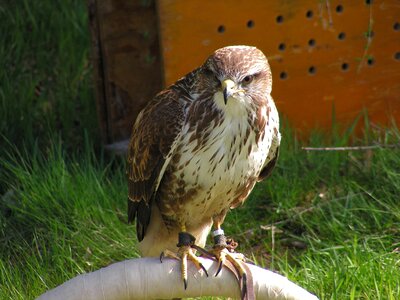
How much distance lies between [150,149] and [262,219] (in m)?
1.27

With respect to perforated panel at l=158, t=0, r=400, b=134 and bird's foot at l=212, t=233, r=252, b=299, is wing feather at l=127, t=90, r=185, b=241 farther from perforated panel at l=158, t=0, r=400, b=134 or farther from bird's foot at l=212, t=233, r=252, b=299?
perforated panel at l=158, t=0, r=400, b=134

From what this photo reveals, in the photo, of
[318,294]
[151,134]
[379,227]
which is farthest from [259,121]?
[379,227]

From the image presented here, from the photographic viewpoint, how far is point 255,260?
4656 millimetres

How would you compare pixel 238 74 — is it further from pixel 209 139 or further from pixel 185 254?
pixel 185 254

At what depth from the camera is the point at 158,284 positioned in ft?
10.7

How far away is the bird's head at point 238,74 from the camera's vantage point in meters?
3.70

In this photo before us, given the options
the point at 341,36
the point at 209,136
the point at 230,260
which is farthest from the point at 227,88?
the point at 341,36

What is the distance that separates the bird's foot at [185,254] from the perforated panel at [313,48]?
5.97 ft

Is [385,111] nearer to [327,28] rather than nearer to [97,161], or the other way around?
[327,28]

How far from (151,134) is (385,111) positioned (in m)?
2.31

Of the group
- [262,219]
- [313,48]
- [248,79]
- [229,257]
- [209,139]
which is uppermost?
[248,79]

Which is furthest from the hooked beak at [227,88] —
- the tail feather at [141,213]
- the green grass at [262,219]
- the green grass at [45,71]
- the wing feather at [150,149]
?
the green grass at [45,71]

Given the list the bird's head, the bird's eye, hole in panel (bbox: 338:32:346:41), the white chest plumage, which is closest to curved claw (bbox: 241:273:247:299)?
the white chest plumage

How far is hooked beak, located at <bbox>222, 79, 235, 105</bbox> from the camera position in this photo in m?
A: 3.62
